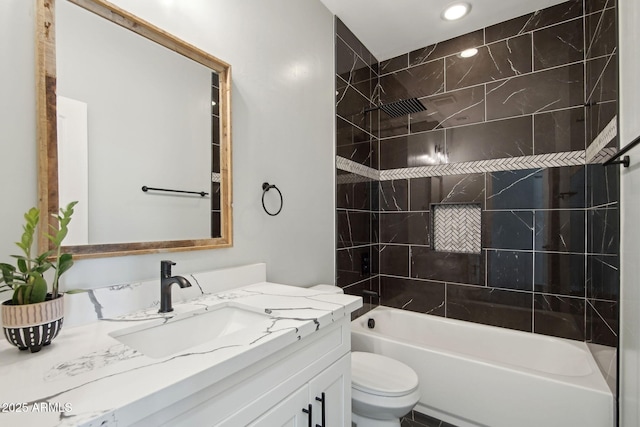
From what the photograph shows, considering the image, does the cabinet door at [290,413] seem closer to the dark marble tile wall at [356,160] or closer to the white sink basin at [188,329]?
the white sink basin at [188,329]

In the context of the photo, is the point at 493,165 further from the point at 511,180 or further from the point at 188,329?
the point at 188,329

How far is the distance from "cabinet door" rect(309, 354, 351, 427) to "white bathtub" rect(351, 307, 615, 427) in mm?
875

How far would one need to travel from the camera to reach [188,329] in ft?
3.48

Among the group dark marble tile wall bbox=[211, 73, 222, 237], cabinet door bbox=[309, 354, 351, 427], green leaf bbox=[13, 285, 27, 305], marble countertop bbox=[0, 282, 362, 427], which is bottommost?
cabinet door bbox=[309, 354, 351, 427]

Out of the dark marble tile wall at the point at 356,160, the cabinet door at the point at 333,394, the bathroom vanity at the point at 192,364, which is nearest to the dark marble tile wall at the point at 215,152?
the bathroom vanity at the point at 192,364

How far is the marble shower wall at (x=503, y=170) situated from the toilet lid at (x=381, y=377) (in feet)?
2.15

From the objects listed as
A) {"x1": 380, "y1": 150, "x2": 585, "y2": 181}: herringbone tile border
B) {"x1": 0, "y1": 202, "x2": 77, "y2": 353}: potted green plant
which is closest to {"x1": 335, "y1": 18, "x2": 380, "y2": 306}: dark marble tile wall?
{"x1": 380, "y1": 150, "x2": 585, "y2": 181}: herringbone tile border

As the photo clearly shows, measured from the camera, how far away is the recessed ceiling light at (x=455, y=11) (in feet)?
7.00

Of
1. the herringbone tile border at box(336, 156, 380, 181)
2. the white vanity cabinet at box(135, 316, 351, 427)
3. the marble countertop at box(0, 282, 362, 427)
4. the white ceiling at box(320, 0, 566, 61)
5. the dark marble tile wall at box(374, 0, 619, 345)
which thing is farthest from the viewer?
the herringbone tile border at box(336, 156, 380, 181)

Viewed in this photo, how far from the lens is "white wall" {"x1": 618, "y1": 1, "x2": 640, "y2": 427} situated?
1114 mm

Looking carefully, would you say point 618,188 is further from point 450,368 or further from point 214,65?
point 214,65

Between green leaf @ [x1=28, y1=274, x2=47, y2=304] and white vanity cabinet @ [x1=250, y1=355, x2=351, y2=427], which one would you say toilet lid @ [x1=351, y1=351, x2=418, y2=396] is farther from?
green leaf @ [x1=28, y1=274, x2=47, y2=304]

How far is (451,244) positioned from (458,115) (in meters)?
1.06

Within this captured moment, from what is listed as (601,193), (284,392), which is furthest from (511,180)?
(284,392)
